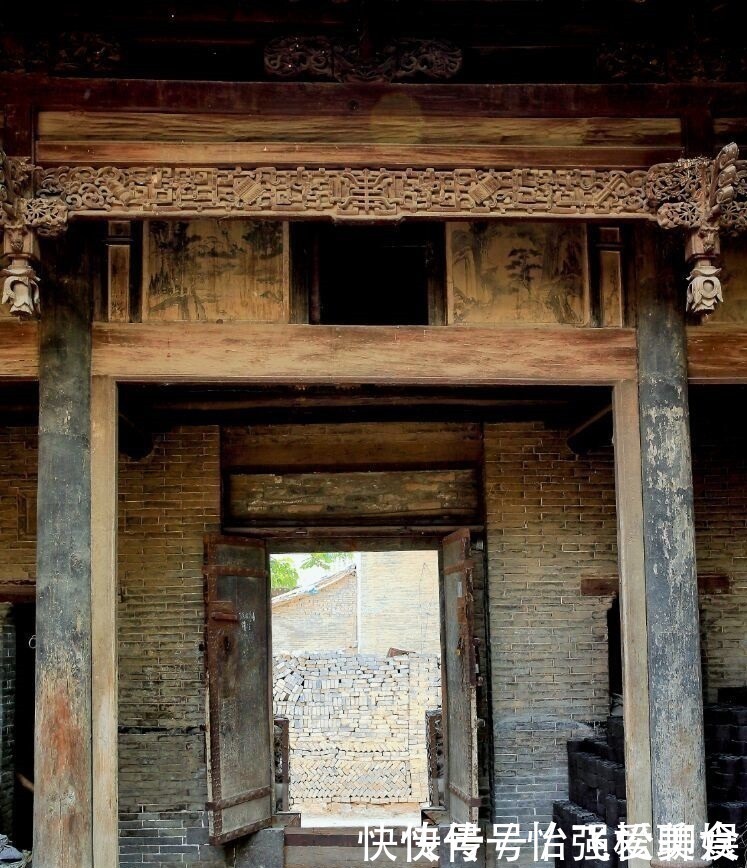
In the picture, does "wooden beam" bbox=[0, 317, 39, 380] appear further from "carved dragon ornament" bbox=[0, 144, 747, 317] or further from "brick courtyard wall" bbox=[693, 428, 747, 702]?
"brick courtyard wall" bbox=[693, 428, 747, 702]

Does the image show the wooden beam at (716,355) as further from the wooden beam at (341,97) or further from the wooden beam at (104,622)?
the wooden beam at (104,622)

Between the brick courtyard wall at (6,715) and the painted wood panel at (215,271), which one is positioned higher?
the painted wood panel at (215,271)

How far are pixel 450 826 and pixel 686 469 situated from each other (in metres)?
4.36

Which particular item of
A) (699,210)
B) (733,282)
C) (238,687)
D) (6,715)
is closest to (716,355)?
(733,282)

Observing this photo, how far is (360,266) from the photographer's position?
8.96 metres

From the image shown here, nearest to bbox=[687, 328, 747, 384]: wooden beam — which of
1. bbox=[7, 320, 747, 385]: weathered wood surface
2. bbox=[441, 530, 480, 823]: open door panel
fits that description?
bbox=[7, 320, 747, 385]: weathered wood surface

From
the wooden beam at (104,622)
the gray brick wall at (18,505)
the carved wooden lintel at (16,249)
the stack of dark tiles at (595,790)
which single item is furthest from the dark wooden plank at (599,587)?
the carved wooden lintel at (16,249)

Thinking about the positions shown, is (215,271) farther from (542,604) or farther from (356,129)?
(542,604)

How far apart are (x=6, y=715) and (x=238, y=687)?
2.23 metres

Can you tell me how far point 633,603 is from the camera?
643 centimetres

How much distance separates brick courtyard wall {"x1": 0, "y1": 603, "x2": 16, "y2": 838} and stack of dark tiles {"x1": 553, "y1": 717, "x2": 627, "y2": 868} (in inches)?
193

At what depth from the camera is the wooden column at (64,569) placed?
19.6 ft

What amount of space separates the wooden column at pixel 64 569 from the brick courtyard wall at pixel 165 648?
3.29 metres

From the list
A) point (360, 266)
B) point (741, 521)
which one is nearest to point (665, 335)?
point (360, 266)
